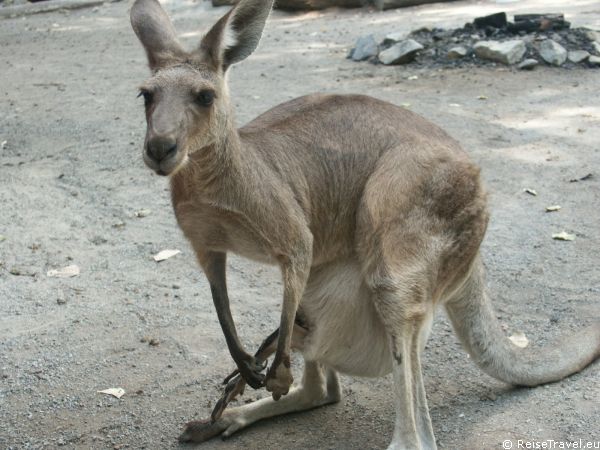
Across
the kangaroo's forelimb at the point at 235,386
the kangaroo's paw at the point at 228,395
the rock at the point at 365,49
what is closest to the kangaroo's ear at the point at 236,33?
the kangaroo's forelimb at the point at 235,386

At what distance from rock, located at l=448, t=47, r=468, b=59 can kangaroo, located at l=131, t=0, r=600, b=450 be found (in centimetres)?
574

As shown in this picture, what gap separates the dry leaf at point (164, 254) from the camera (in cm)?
493

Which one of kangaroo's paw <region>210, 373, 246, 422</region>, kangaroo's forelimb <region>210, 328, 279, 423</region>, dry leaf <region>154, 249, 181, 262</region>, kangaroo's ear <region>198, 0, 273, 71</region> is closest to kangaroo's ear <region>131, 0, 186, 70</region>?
kangaroo's ear <region>198, 0, 273, 71</region>

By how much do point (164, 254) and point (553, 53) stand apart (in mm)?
5325

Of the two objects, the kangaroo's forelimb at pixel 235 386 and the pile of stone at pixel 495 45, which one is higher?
the kangaroo's forelimb at pixel 235 386

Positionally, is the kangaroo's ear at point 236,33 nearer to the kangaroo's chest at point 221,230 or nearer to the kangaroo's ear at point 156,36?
the kangaroo's ear at point 156,36

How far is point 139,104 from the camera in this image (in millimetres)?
8023

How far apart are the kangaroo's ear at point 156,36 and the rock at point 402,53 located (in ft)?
19.6

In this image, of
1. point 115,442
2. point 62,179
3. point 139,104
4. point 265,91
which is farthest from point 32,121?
point 115,442

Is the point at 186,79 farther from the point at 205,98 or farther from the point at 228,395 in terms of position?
the point at 228,395

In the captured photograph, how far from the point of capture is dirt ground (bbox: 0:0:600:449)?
3482mm

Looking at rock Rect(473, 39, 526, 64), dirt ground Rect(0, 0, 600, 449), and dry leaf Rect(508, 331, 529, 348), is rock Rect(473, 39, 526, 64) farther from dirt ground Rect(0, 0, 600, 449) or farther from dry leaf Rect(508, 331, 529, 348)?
dry leaf Rect(508, 331, 529, 348)

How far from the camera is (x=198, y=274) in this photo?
189 inches


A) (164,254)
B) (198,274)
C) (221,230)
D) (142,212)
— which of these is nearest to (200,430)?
(221,230)
